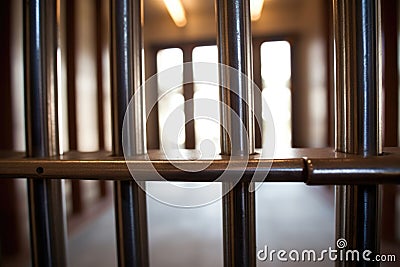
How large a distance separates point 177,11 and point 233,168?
3604 mm

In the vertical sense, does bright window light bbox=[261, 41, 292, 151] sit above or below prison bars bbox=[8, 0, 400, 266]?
above

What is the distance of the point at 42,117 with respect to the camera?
0.35m

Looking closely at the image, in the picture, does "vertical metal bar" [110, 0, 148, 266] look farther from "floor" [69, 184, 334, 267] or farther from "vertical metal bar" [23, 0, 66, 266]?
"floor" [69, 184, 334, 267]

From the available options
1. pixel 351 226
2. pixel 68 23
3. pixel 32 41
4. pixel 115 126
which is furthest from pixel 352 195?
pixel 68 23

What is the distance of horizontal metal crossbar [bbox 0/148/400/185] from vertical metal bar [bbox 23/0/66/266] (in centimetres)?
3

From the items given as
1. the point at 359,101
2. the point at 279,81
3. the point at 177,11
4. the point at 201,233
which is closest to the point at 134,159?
the point at 359,101

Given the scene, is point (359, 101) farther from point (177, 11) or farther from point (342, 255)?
point (177, 11)

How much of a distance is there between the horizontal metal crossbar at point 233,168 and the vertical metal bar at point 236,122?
0.03 meters

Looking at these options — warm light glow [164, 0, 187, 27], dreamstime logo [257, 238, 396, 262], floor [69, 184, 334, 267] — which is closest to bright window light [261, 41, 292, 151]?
warm light glow [164, 0, 187, 27]

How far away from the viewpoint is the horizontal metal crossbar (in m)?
0.27

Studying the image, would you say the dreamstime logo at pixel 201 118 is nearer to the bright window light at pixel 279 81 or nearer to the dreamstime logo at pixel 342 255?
the dreamstime logo at pixel 342 255

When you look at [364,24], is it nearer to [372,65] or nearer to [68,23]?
[372,65]

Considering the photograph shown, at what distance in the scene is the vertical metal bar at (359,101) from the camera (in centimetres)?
29

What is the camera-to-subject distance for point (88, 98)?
256 cm
